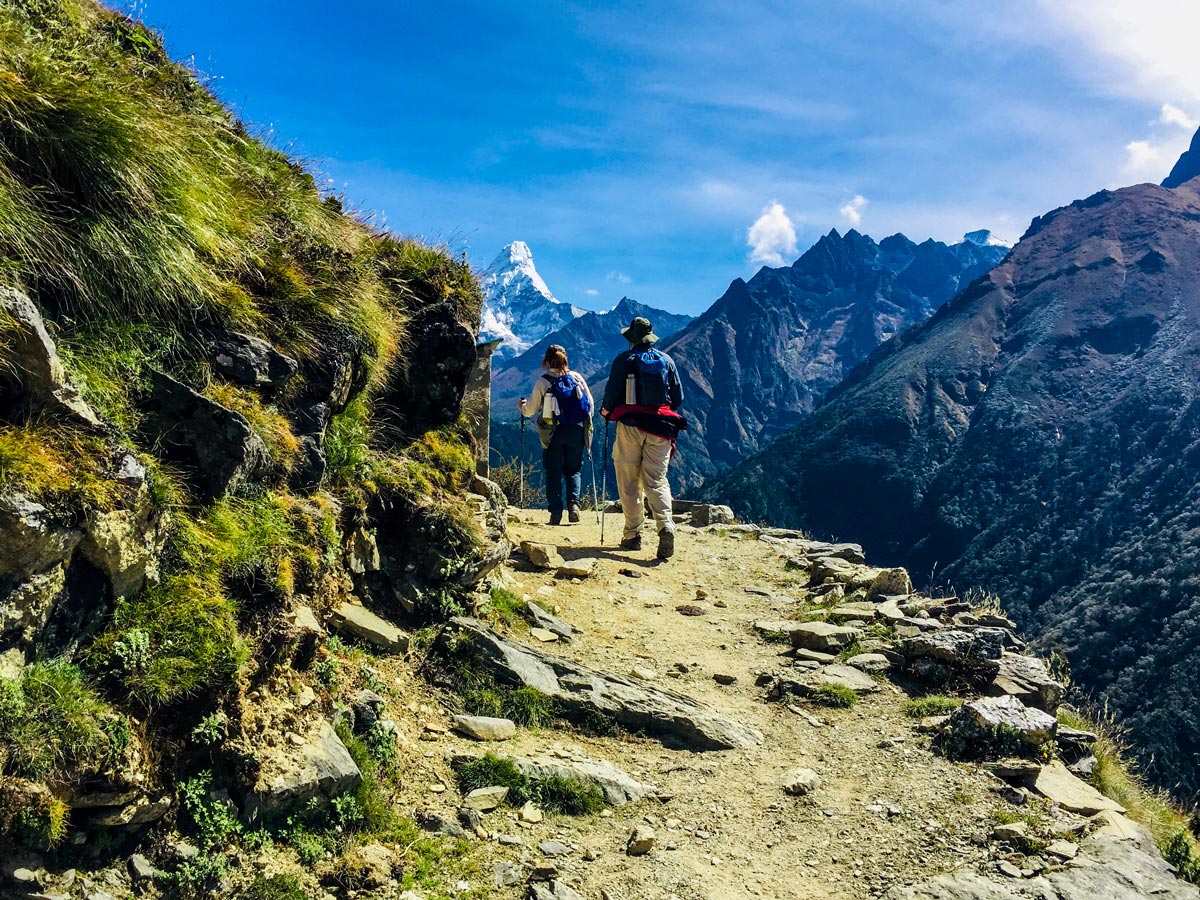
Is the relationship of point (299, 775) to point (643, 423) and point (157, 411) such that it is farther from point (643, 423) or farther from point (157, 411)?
point (643, 423)

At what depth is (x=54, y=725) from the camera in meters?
3.52

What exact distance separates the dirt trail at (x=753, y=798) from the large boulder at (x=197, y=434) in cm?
278

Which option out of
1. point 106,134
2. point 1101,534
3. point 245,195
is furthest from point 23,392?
point 1101,534

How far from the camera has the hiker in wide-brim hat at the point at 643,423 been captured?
12555mm

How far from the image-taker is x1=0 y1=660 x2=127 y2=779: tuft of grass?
11.0ft

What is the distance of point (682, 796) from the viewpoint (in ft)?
19.5

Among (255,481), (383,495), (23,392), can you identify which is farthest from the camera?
(383,495)

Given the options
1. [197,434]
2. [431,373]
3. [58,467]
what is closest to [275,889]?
[58,467]

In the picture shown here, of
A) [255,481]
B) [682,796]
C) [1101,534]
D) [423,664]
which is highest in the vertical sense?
[1101,534]

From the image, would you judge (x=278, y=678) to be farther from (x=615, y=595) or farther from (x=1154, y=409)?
(x=1154, y=409)

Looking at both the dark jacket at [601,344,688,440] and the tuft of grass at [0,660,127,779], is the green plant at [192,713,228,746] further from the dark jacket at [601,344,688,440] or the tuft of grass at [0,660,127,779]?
the dark jacket at [601,344,688,440]

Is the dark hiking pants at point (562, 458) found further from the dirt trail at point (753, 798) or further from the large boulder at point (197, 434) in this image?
the large boulder at point (197, 434)

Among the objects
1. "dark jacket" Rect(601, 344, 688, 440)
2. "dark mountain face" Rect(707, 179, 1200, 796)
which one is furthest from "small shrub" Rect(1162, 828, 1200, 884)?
"dark mountain face" Rect(707, 179, 1200, 796)

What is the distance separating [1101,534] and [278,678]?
16430 cm
